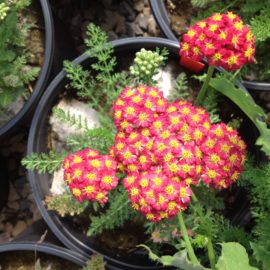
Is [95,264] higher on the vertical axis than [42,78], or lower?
lower

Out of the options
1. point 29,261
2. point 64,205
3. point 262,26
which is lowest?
point 29,261

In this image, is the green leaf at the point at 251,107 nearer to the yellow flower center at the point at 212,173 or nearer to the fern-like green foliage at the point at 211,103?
the yellow flower center at the point at 212,173

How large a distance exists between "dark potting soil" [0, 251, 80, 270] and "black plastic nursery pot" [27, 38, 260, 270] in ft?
0.30

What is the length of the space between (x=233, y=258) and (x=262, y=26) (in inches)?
34.6

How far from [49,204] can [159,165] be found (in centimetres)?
52

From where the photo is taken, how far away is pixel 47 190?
1641 mm

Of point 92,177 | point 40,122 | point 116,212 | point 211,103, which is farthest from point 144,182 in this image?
point 40,122

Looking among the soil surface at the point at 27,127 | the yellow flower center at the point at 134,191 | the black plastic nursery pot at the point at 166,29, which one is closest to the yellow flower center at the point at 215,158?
the yellow flower center at the point at 134,191

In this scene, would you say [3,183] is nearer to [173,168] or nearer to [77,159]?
[77,159]


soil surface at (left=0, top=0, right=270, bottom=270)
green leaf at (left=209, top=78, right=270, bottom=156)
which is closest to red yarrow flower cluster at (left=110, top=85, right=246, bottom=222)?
green leaf at (left=209, top=78, right=270, bottom=156)

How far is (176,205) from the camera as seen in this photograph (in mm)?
1071

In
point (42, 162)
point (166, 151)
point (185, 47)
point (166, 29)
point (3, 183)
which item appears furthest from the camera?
point (3, 183)

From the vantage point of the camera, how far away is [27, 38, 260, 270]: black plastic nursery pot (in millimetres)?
1547

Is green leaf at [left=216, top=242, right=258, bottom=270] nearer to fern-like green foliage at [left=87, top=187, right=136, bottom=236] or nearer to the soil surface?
fern-like green foliage at [left=87, top=187, right=136, bottom=236]
